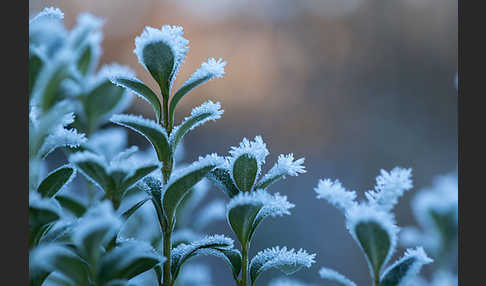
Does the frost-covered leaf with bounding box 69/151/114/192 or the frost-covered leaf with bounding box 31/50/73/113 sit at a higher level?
the frost-covered leaf with bounding box 31/50/73/113

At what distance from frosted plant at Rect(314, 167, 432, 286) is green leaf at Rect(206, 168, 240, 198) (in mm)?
107

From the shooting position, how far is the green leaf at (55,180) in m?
0.55

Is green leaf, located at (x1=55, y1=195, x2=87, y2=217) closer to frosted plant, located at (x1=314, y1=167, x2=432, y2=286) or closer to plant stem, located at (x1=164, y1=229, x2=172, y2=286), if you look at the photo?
plant stem, located at (x1=164, y1=229, x2=172, y2=286)

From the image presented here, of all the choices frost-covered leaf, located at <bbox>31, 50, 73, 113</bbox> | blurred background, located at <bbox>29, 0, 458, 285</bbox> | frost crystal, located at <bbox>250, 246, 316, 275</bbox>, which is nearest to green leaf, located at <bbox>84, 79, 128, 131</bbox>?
frost-covered leaf, located at <bbox>31, 50, 73, 113</bbox>

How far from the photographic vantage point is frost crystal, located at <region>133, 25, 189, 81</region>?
21.1 inches

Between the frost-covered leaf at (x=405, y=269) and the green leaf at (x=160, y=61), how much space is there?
0.30 m

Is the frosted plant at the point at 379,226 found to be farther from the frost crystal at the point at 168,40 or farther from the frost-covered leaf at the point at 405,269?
the frost crystal at the point at 168,40

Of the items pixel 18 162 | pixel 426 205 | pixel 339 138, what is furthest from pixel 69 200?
pixel 339 138

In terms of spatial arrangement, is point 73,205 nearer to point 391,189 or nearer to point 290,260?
point 290,260

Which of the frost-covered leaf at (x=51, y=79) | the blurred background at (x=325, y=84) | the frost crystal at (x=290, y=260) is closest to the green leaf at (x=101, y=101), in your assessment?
the frost-covered leaf at (x=51, y=79)

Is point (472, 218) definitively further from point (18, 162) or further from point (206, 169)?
point (18, 162)

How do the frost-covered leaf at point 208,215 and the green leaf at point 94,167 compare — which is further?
the frost-covered leaf at point 208,215

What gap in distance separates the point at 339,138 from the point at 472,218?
3522 millimetres

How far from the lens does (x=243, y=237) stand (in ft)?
1.85
